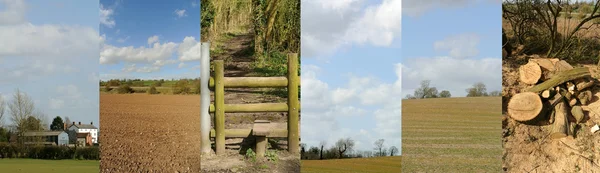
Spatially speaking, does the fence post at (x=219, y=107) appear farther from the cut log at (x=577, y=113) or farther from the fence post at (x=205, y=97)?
the cut log at (x=577, y=113)

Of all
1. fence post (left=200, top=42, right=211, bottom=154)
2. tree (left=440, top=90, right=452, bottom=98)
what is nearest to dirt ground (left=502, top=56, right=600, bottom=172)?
tree (left=440, top=90, right=452, bottom=98)

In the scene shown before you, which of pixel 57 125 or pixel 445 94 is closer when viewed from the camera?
pixel 445 94

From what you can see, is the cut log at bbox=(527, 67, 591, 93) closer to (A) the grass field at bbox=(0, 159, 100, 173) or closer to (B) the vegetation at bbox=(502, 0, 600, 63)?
(B) the vegetation at bbox=(502, 0, 600, 63)

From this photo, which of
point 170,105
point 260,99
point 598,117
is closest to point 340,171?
point 260,99

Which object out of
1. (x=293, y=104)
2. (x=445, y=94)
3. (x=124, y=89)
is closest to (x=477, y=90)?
(x=445, y=94)

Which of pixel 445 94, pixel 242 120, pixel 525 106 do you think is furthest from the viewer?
pixel 445 94

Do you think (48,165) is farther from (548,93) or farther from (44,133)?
(548,93)

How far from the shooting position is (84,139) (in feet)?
28.1

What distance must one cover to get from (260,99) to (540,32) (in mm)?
3749

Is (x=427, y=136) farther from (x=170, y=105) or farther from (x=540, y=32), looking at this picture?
(x=170, y=105)

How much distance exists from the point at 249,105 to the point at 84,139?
3.65m

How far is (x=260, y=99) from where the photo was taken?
23.1 ft

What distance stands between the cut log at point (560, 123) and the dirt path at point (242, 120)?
2.95 metres

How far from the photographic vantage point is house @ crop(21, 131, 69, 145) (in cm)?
866
